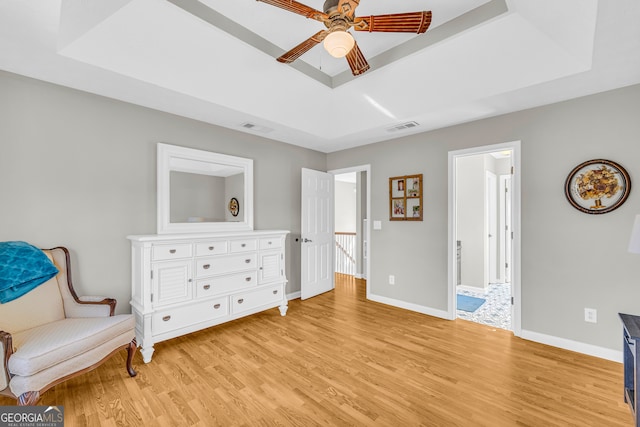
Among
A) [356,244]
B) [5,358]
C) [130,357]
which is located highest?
[356,244]

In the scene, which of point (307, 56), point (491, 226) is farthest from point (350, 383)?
point (491, 226)

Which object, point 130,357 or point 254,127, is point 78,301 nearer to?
point 130,357

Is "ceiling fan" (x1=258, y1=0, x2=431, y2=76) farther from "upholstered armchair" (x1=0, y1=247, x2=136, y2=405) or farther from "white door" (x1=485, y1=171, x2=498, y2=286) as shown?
"white door" (x1=485, y1=171, x2=498, y2=286)

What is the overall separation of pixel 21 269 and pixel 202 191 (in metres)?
1.79

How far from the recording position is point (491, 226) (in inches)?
213

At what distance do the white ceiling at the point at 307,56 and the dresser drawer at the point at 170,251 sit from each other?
1.55 meters

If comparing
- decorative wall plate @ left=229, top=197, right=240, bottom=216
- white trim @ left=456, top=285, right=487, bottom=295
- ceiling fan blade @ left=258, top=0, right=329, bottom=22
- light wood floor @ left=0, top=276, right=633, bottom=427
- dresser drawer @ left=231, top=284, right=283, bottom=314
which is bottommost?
light wood floor @ left=0, top=276, right=633, bottom=427

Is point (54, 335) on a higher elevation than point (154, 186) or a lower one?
lower

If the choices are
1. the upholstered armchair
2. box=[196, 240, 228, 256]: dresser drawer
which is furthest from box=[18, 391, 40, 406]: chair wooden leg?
box=[196, 240, 228, 256]: dresser drawer

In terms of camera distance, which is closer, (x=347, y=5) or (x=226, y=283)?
(x=347, y=5)

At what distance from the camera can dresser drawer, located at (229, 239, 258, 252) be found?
11.1ft

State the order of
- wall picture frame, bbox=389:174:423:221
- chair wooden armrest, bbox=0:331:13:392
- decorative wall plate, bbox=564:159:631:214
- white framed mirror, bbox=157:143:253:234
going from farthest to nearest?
wall picture frame, bbox=389:174:423:221 → white framed mirror, bbox=157:143:253:234 → decorative wall plate, bbox=564:159:631:214 → chair wooden armrest, bbox=0:331:13:392

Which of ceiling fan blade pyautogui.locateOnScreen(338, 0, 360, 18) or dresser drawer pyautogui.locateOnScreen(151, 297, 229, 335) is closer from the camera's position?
ceiling fan blade pyautogui.locateOnScreen(338, 0, 360, 18)

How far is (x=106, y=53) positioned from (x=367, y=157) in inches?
140
